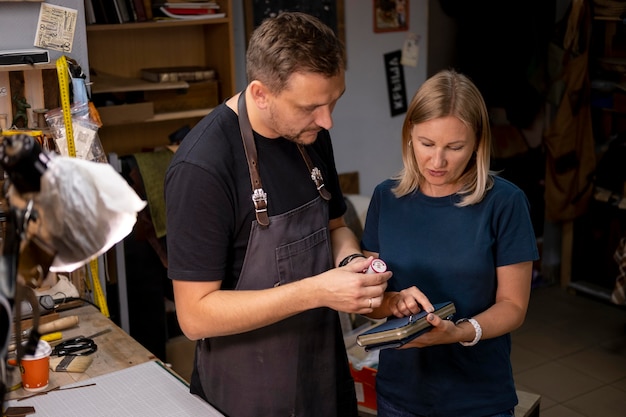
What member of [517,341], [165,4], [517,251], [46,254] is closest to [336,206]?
[517,251]

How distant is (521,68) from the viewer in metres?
5.45

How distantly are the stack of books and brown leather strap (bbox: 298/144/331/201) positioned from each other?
237 cm

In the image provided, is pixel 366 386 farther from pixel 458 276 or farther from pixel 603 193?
pixel 603 193

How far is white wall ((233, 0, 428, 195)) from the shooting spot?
504 cm

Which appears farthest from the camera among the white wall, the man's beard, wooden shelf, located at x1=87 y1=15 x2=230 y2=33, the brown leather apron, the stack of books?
the white wall

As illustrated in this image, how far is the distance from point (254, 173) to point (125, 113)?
2.34 meters

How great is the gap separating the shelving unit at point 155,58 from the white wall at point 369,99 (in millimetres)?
876

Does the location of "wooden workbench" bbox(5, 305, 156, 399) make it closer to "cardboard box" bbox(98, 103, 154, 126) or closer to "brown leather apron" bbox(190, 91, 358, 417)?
"brown leather apron" bbox(190, 91, 358, 417)

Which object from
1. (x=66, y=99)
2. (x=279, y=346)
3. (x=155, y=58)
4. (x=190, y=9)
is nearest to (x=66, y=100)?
(x=66, y=99)

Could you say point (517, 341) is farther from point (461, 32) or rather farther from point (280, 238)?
point (280, 238)

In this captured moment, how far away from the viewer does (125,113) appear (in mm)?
4113

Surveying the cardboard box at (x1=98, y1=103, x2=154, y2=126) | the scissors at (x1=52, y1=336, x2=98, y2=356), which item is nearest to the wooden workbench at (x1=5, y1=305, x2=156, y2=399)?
the scissors at (x1=52, y1=336, x2=98, y2=356)

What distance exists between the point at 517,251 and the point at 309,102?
699 millimetres

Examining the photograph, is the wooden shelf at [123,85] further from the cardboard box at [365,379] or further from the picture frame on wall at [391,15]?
the cardboard box at [365,379]
